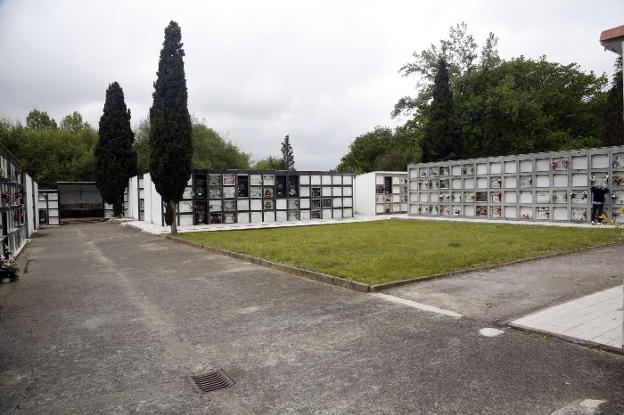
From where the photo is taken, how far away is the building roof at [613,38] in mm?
4777

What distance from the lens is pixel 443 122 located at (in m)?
34.9

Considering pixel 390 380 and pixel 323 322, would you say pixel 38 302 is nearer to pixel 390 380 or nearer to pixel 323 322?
pixel 323 322

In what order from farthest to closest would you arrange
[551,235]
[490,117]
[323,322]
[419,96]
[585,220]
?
[419,96] < [490,117] < [585,220] < [551,235] < [323,322]

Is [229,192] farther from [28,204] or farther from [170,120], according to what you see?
[28,204]

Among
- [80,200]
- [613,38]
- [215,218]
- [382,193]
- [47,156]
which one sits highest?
[47,156]

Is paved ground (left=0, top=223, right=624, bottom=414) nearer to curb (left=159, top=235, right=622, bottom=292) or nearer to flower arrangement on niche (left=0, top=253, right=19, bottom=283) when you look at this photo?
curb (left=159, top=235, right=622, bottom=292)

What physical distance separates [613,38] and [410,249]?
304 inches

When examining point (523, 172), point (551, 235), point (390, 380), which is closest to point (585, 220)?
point (523, 172)

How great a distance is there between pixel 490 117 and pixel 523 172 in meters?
16.2

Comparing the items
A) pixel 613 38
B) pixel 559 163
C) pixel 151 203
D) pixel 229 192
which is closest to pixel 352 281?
pixel 613 38

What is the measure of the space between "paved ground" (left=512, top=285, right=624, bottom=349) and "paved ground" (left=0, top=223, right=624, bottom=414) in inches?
12.0

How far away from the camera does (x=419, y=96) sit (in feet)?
140

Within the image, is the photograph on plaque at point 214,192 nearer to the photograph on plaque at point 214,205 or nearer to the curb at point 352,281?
the photograph on plaque at point 214,205

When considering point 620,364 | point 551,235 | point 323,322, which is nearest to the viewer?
point 620,364
